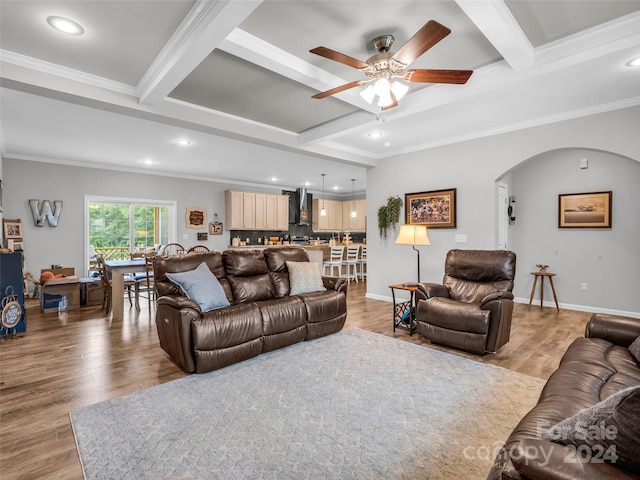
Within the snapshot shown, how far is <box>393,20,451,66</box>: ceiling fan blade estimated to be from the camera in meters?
1.97

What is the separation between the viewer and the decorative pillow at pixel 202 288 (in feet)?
10.5

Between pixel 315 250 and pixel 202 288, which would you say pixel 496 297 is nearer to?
pixel 202 288

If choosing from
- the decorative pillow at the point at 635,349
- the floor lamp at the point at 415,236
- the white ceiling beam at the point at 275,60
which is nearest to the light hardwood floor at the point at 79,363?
the decorative pillow at the point at 635,349

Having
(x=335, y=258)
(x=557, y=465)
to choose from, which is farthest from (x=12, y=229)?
(x=557, y=465)

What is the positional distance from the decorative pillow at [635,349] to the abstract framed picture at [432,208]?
333cm

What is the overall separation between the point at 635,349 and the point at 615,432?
1.56 meters

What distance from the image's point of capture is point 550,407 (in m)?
1.44

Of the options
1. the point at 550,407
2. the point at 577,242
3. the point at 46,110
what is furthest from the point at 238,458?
the point at 577,242

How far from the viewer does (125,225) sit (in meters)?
7.60

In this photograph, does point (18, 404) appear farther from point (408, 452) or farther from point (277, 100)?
point (277, 100)

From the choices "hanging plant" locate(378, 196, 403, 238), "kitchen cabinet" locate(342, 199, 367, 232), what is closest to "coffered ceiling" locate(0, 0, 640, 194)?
"hanging plant" locate(378, 196, 403, 238)

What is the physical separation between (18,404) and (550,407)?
3350 millimetres

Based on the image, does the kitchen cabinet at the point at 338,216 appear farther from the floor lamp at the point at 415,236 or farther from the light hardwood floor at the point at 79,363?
the floor lamp at the point at 415,236

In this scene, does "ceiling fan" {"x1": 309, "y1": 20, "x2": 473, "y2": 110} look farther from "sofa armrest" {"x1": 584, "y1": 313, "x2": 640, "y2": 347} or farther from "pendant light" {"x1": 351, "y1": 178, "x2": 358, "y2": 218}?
"pendant light" {"x1": 351, "y1": 178, "x2": 358, "y2": 218}
